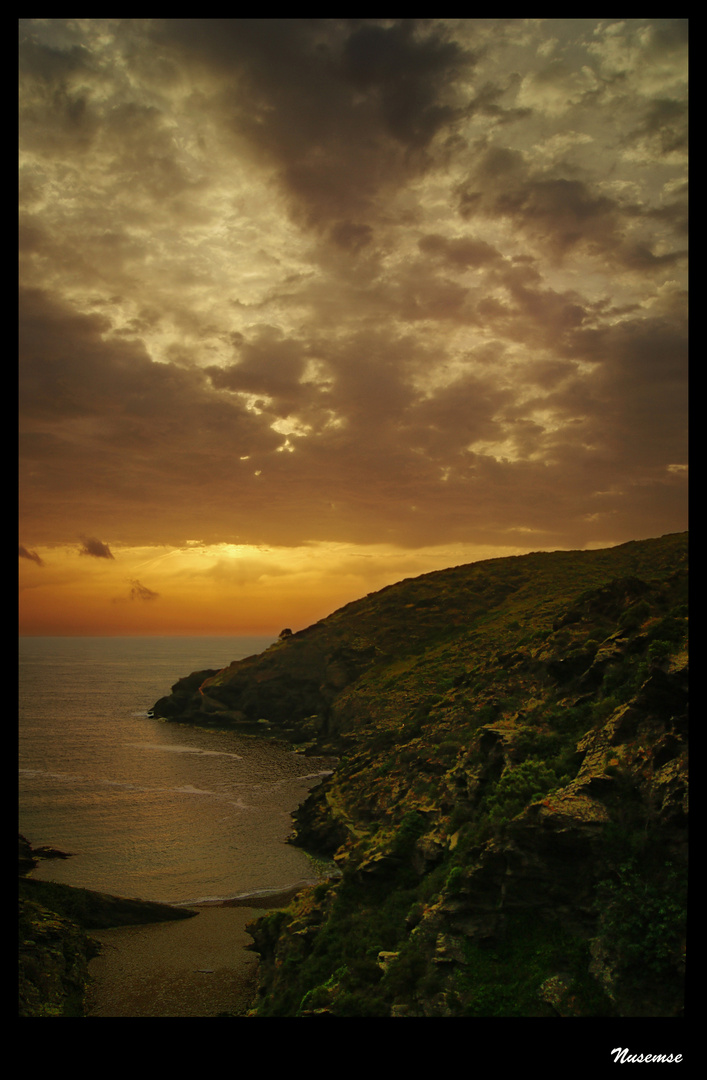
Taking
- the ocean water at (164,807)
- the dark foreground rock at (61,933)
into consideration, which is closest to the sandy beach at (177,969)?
the dark foreground rock at (61,933)

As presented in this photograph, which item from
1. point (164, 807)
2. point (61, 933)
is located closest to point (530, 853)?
point (61, 933)

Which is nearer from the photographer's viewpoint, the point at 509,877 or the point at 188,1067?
the point at 188,1067

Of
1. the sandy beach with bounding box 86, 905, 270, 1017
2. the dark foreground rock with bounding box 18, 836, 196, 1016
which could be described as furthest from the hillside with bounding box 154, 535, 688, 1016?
the dark foreground rock with bounding box 18, 836, 196, 1016

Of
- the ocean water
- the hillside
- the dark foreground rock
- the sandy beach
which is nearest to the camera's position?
the hillside

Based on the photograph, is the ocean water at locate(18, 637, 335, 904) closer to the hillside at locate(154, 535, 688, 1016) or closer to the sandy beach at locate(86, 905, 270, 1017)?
the sandy beach at locate(86, 905, 270, 1017)

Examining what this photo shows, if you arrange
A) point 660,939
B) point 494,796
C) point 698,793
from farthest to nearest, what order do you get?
1. point 494,796
2. point 660,939
3. point 698,793

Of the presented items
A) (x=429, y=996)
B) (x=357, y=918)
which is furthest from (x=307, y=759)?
(x=429, y=996)
